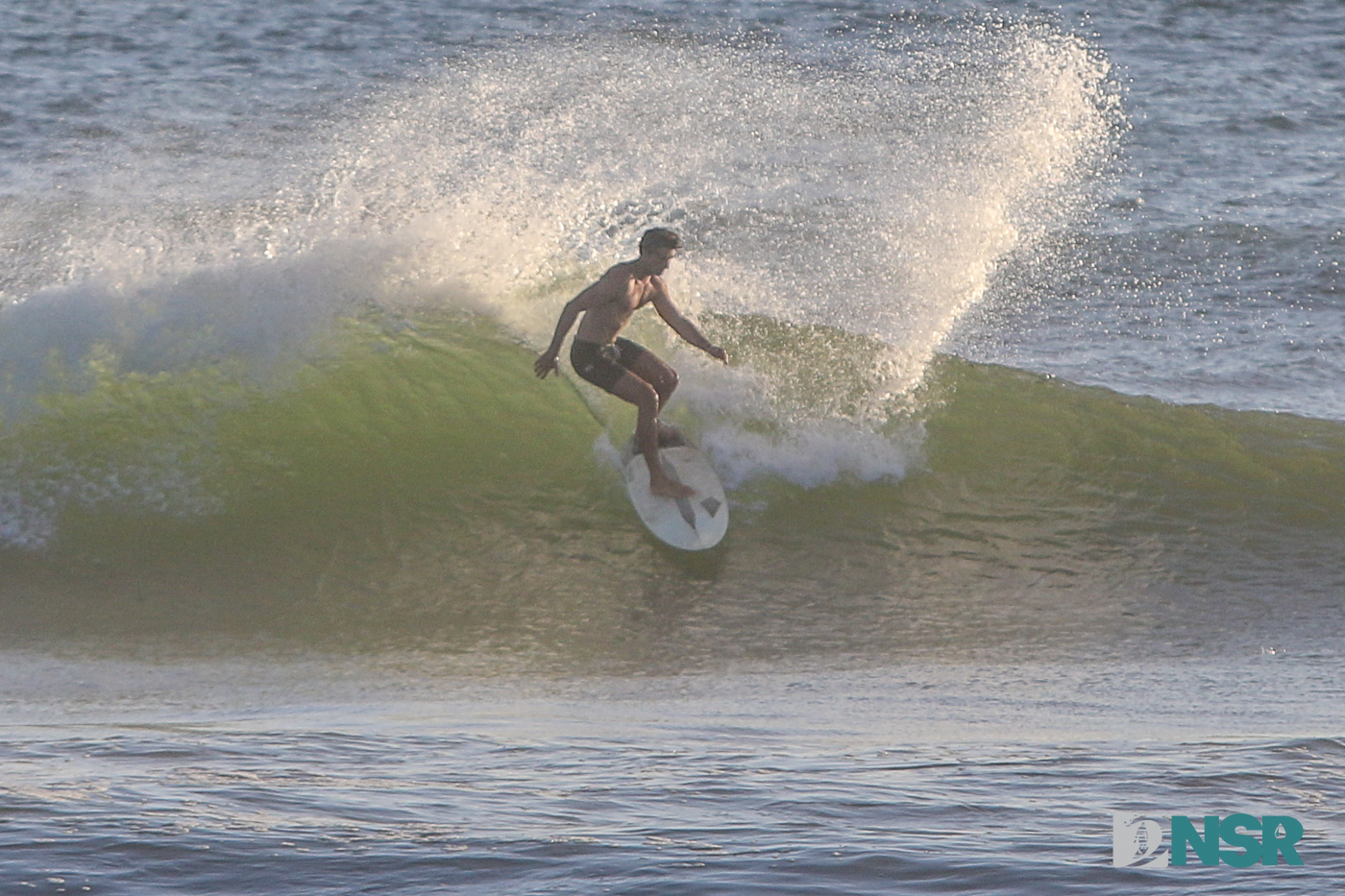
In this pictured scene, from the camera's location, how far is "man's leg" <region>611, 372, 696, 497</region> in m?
7.96

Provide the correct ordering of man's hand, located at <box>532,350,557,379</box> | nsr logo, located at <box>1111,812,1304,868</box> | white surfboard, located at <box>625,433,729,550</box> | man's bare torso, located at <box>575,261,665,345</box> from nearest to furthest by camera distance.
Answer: nsr logo, located at <box>1111,812,1304,868</box> < man's hand, located at <box>532,350,557,379</box> < man's bare torso, located at <box>575,261,665,345</box> < white surfboard, located at <box>625,433,729,550</box>

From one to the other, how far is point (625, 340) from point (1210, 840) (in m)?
4.31

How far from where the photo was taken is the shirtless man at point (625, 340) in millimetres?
7746

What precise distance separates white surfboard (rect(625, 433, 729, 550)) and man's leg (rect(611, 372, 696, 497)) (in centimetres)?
5

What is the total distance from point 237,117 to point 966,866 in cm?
1757

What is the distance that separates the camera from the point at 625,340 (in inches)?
315

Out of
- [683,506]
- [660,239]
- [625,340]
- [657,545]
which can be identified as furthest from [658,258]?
[657,545]

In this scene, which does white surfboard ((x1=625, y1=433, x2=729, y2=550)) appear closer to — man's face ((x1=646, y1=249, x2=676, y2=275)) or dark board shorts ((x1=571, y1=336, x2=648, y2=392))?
dark board shorts ((x1=571, y1=336, x2=648, y2=392))

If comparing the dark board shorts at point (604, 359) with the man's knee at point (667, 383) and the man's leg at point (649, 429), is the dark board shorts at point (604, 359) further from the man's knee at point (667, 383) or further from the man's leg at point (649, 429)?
the man's knee at point (667, 383)

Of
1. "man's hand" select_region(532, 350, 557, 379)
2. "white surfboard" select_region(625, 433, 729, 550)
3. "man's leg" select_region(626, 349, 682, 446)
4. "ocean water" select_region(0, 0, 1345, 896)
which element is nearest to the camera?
"ocean water" select_region(0, 0, 1345, 896)

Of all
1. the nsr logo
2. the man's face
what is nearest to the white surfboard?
the man's face

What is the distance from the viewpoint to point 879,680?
680 cm

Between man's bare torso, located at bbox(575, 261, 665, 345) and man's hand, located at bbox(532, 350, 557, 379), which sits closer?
man's hand, located at bbox(532, 350, 557, 379)

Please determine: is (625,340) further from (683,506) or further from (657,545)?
(657,545)
